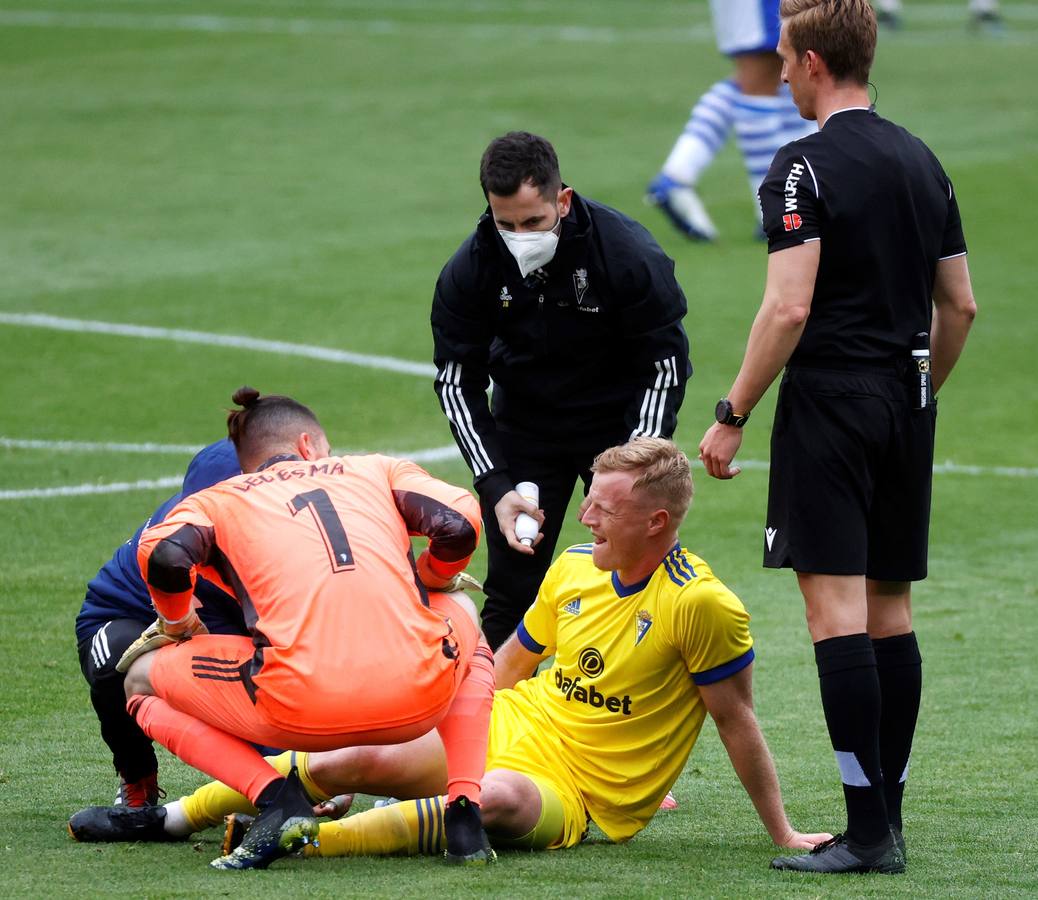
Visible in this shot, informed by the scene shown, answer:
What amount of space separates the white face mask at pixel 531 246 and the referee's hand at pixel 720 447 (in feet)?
3.86

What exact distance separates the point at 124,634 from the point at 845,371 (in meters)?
2.07

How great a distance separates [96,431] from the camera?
10680mm

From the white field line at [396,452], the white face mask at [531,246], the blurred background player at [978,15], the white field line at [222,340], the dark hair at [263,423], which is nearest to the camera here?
the dark hair at [263,423]

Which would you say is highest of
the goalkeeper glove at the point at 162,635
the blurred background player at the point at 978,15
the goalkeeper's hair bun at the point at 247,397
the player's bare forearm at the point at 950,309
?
the blurred background player at the point at 978,15

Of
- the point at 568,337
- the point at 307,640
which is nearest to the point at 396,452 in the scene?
the point at 568,337

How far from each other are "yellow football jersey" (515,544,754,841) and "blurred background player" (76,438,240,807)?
3.22 feet

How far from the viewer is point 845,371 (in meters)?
4.59

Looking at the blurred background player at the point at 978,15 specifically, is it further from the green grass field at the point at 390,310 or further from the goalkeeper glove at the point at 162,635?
the goalkeeper glove at the point at 162,635

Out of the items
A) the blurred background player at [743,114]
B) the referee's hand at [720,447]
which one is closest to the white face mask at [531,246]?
the referee's hand at [720,447]

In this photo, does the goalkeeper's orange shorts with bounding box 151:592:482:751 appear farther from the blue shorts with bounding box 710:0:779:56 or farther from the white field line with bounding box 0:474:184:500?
the blue shorts with bounding box 710:0:779:56

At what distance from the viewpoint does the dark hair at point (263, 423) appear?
4.97 metres

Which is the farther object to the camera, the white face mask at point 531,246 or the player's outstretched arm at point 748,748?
the white face mask at point 531,246

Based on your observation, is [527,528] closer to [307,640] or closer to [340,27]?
[307,640]

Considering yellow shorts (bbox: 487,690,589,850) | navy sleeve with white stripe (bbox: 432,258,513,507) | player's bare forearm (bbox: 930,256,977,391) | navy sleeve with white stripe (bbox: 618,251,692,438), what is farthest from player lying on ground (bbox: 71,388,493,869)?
player's bare forearm (bbox: 930,256,977,391)
